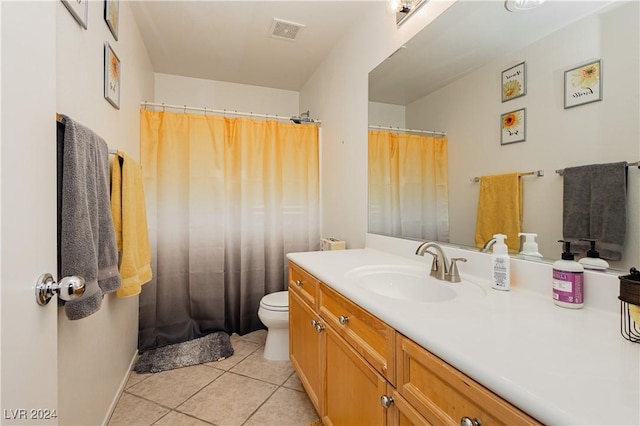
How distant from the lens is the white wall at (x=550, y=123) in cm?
77

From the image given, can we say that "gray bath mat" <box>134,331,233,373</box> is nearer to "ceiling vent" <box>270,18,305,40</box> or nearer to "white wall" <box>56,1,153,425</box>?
"white wall" <box>56,1,153,425</box>

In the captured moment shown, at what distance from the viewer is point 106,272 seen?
1.15m

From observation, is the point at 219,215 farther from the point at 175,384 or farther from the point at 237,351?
the point at 175,384

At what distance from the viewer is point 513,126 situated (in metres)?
1.07

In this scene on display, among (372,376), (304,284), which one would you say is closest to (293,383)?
A: (304,284)

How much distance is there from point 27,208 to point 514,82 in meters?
1.51

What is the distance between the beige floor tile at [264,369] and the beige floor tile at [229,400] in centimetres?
5

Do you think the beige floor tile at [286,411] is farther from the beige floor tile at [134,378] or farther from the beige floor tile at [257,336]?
the beige floor tile at [134,378]

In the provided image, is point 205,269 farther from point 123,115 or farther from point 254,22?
point 254,22

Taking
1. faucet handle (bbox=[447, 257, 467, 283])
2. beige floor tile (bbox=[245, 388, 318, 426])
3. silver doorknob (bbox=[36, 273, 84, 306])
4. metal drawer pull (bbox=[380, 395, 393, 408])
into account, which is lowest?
beige floor tile (bbox=[245, 388, 318, 426])

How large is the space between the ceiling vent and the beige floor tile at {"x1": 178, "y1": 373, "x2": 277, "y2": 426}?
244 centimetres

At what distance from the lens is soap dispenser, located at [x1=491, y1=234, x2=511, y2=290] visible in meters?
0.97

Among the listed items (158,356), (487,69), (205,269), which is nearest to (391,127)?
(487,69)

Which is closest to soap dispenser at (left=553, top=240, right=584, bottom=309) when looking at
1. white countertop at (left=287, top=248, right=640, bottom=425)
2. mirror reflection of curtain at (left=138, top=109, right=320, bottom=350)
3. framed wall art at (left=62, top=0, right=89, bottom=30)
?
white countertop at (left=287, top=248, right=640, bottom=425)
